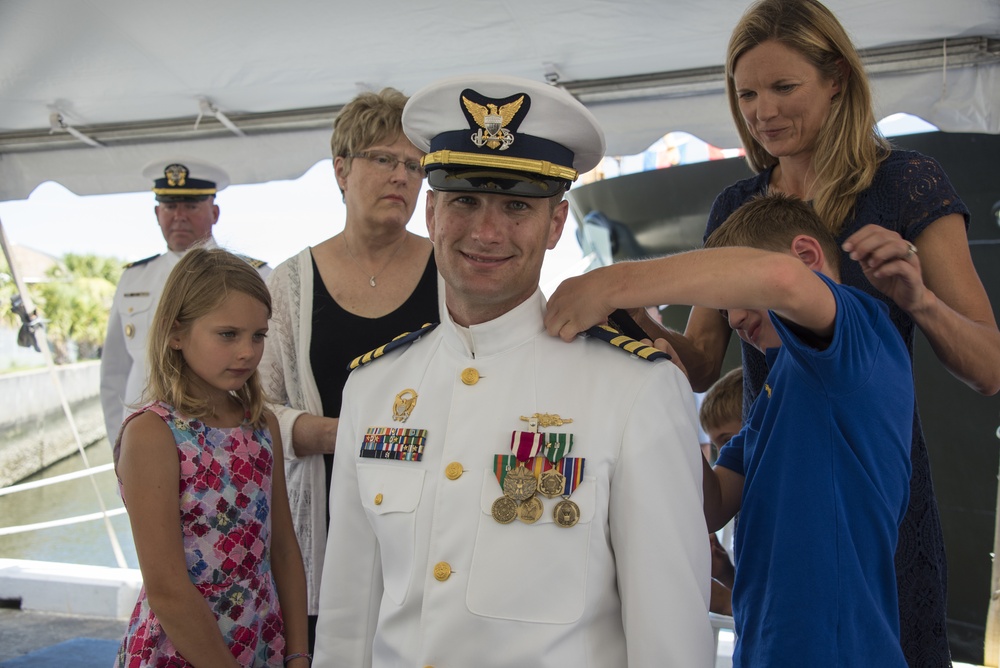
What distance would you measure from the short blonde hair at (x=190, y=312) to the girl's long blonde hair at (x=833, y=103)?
Answer: 4.56ft

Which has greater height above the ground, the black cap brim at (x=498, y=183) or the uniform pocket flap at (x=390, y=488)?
the black cap brim at (x=498, y=183)

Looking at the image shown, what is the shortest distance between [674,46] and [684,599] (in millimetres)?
3032

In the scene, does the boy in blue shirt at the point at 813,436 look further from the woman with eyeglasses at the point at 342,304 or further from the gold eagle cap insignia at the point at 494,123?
the woman with eyeglasses at the point at 342,304

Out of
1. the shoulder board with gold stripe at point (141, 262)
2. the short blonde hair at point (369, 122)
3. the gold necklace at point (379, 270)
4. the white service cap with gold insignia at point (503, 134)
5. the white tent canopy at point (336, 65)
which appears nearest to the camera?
the white service cap with gold insignia at point (503, 134)

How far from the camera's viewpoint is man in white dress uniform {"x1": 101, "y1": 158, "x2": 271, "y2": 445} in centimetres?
430

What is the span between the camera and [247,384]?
2176 millimetres

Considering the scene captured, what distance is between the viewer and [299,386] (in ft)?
7.93

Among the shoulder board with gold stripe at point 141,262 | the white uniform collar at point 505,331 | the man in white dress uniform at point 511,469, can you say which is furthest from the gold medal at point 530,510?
the shoulder board with gold stripe at point 141,262

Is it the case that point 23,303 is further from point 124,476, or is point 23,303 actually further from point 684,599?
point 684,599

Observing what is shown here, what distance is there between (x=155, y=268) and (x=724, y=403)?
3126 millimetres

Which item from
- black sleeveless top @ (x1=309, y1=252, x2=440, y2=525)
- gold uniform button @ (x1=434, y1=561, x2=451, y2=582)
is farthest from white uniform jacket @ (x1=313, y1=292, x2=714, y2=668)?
black sleeveless top @ (x1=309, y1=252, x2=440, y2=525)

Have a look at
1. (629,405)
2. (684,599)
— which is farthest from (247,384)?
(684,599)

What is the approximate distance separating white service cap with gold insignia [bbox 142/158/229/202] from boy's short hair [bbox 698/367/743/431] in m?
2.86

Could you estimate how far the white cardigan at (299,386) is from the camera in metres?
2.38
